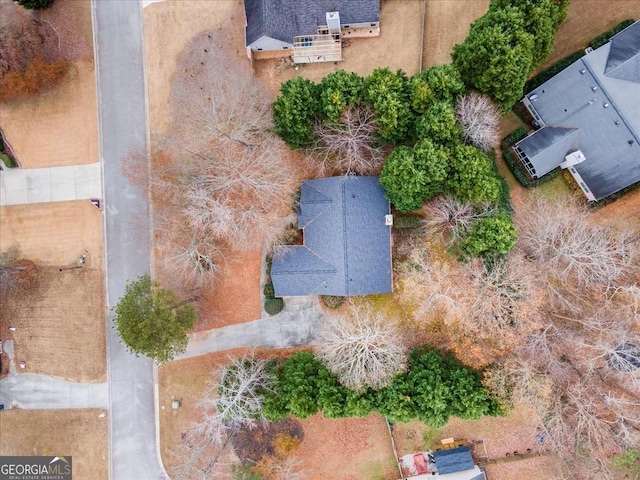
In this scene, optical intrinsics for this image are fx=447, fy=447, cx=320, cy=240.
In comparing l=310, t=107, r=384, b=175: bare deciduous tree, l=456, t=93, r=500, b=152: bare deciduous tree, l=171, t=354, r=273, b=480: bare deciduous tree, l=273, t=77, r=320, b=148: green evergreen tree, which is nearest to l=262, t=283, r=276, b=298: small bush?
l=171, t=354, r=273, b=480: bare deciduous tree

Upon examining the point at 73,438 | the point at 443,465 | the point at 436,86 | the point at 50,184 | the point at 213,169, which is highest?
the point at 436,86

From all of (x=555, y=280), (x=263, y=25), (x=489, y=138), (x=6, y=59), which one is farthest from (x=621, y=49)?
(x=6, y=59)

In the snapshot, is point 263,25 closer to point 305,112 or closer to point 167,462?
point 305,112

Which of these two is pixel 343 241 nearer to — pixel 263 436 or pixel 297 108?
pixel 297 108

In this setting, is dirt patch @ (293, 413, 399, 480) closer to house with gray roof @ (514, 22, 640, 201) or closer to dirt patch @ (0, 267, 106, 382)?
dirt patch @ (0, 267, 106, 382)

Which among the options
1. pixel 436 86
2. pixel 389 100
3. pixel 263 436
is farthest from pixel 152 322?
pixel 436 86

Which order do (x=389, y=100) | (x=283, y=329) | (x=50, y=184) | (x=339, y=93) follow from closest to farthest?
(x=389, y=100), (x=339, y=93), (x=283, y=329), (x=50, y=184)
